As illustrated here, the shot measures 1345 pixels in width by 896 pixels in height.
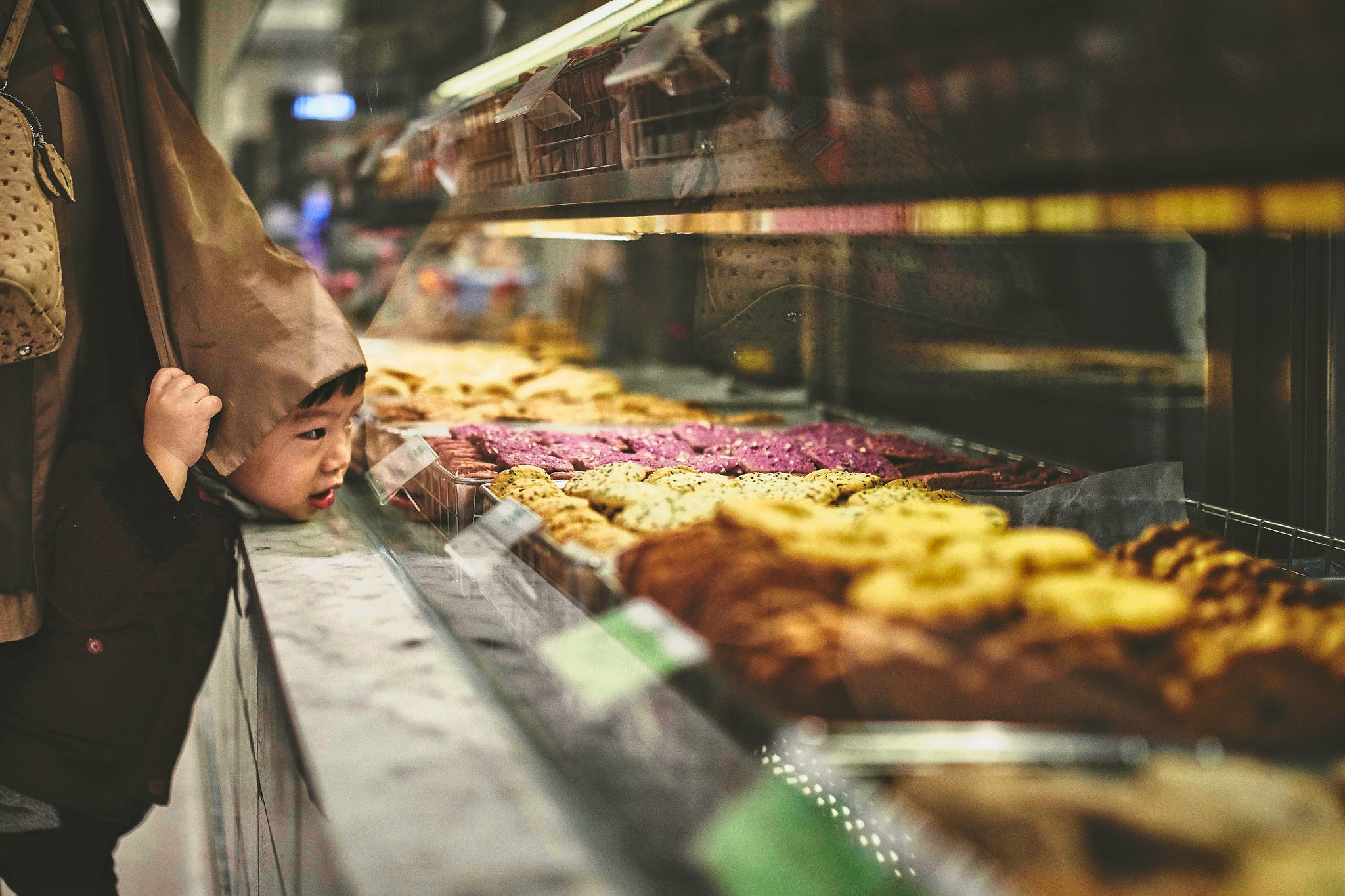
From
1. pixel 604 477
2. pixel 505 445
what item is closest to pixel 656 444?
pixel 505 445

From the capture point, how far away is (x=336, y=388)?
1686mm

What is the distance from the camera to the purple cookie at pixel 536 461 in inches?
65.3

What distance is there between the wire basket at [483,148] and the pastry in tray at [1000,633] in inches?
51.4

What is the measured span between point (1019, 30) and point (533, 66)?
1.32m

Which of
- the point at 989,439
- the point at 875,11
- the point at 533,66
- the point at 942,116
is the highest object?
the point at 533,66

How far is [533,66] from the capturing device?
6.43 ft

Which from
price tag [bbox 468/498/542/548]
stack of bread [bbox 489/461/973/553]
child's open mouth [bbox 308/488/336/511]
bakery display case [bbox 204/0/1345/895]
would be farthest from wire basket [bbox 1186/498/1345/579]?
child's open mouth [bbox 308/488/336/511]

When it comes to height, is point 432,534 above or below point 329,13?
below

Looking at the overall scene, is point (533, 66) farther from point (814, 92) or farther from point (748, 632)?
point (748, 632)

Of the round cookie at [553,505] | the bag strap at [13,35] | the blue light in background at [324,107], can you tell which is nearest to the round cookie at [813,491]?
the round cookie at [553,505]

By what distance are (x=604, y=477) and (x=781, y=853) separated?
90cm

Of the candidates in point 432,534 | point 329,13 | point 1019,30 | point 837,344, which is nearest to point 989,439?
point 837,344

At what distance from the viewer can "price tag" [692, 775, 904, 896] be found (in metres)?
0.64

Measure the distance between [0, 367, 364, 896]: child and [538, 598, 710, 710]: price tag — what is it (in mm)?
934
